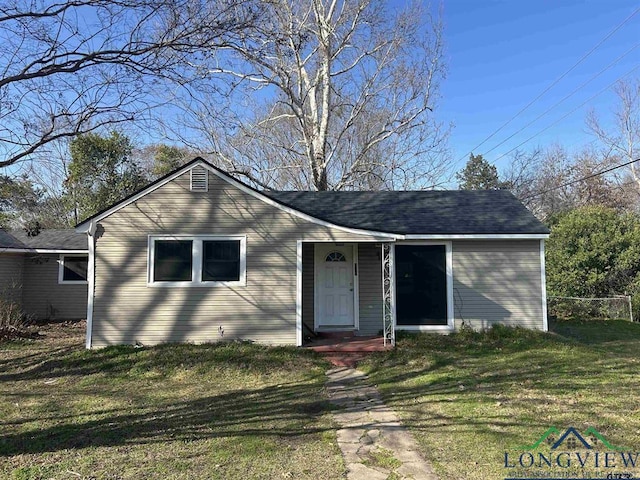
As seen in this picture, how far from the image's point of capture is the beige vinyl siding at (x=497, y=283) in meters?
10.2

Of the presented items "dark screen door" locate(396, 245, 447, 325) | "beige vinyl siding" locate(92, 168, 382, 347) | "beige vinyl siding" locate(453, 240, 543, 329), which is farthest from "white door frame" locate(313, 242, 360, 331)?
"beige vinyl siding" locate(453, 240, 543, 329)

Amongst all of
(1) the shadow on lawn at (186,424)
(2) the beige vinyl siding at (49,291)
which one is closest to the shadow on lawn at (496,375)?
(1) the shadow on lawn at (186,424)

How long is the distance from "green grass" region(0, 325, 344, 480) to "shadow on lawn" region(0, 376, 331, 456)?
1 centimetres

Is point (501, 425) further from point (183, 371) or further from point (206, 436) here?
point (183, 371)

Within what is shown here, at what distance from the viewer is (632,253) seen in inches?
600

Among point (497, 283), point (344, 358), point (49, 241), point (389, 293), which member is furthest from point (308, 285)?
point (49, 241)

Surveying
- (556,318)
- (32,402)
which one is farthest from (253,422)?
(556,318)

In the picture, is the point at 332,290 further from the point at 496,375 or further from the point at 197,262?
the point at 496,375

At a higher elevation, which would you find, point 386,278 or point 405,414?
point 386,278

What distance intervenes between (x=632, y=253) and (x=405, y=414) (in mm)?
14171

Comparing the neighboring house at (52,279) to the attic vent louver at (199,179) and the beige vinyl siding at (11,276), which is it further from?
the attic vent louver at (199,179)

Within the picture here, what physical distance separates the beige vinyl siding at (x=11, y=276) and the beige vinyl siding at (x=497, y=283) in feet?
43.1

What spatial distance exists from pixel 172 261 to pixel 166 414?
14.1 feet

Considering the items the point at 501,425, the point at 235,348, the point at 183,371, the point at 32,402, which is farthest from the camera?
the point at 235,348
